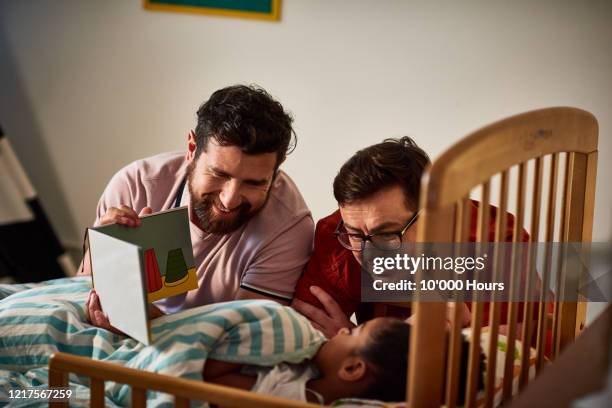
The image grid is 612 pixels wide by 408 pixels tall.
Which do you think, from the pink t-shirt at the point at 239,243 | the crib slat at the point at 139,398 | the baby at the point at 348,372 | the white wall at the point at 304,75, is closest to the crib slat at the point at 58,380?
the crib slat at the point at 139,398

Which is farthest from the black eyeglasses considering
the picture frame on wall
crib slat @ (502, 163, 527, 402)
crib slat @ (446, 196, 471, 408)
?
the picture frame on wall

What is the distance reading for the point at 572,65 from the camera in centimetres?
241

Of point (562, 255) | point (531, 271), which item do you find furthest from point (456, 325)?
point (562, 255)

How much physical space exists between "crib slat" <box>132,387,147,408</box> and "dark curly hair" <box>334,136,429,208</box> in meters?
0.68

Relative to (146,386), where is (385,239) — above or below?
above

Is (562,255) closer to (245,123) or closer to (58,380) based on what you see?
(245,123)

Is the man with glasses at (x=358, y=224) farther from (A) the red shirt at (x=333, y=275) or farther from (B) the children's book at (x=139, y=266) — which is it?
(B) the children's book at (x=139, y=266)

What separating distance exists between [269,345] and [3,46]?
248 centimetres

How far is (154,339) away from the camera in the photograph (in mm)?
1465

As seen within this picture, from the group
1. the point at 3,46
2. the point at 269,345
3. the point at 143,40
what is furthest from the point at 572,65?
the point at 3,46

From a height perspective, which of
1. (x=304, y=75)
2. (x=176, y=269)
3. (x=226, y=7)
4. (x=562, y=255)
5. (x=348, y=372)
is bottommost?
(x=348, y=372)

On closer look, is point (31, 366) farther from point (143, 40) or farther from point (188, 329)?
point (143, 40)

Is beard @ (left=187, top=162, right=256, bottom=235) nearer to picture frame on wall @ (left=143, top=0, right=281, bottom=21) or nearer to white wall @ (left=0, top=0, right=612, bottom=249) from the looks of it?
white wall @ (left=0, top=0, right=612, bottom=249)

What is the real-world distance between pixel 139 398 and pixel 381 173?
753 mm
